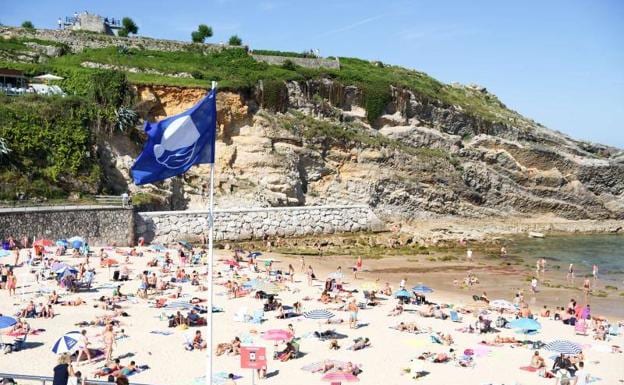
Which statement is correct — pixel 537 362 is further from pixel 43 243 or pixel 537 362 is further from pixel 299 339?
pixel 43 243

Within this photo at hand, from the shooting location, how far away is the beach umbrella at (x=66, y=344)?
13.8 metres

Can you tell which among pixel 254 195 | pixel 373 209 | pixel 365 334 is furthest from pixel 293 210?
pixel 365 334

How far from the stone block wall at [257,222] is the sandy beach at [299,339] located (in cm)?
662

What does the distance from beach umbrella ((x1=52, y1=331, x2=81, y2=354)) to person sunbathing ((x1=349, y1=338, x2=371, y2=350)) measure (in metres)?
7.29

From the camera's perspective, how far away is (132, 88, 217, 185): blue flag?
866 centimetres

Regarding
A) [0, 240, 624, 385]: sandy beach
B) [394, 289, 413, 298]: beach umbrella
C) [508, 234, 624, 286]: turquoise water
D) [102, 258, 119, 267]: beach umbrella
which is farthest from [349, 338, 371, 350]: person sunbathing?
[508, 234, 624, 286]: turquoise water

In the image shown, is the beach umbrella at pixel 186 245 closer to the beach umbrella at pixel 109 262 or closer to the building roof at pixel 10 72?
the beach umbrella at pixel 109 262

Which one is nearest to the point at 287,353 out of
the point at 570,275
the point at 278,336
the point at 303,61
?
the point at 278,336

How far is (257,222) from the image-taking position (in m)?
36.3

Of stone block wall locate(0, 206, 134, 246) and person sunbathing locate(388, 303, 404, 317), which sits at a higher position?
stone block wall locate(0, 206, 134, 246)

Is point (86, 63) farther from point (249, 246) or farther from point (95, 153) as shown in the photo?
point (249, 246)

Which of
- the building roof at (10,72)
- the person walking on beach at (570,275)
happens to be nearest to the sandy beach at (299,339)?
the person walking on beach at (570,275)

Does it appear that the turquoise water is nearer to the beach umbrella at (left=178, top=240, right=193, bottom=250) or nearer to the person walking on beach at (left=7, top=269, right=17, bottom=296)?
the beach umbrella at (left=178, top=240, right=193, bottom=250)

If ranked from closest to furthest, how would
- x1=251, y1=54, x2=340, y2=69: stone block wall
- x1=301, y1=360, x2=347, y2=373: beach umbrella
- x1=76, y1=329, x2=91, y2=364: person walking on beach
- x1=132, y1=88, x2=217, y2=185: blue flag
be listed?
1. x1=132, y1=88, x2=217, y2=185: blue flag
2. x1=76, y1=329, x2=91, y2=364: person walking on beach
3. x1=301, y1=360, x2=347, y2=373: beach umbrella
4. x1=251, y1=54, x2=340, y2=69: stone block wall
